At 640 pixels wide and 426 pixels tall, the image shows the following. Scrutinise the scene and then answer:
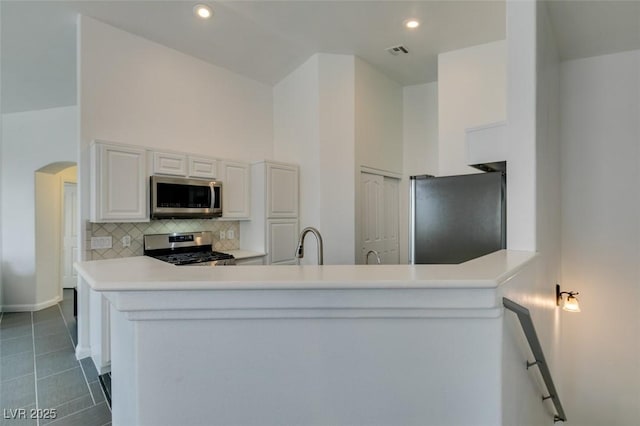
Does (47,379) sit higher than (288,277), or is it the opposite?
(288,277)

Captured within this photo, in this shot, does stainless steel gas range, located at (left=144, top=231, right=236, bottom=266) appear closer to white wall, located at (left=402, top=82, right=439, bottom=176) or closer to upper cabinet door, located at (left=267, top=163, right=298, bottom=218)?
upper cabinet door, located at (left=267, top=163, right=298, bottom=218)

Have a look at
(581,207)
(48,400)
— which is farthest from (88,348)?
(581,207)

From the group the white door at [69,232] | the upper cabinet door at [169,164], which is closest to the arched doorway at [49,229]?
the white door at [69,232]

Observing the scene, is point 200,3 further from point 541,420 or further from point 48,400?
point 541,420

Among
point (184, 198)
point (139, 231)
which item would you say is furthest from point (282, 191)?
point (139, 231)

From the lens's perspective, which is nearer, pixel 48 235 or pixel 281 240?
pixel 281 240

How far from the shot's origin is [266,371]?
2.78 feet

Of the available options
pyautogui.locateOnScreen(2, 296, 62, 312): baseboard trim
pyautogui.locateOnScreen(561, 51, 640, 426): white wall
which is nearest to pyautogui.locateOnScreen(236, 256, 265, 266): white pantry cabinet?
pyautogui.locateOnScreen(561, 51, 640, 426): white wall

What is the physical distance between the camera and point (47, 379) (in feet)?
9.26

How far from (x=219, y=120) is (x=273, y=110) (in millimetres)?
894

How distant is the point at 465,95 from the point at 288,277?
3.65 m

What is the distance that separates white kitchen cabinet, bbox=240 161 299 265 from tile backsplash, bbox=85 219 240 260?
31 centimetres

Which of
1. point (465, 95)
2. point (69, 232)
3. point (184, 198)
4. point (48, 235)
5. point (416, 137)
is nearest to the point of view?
point (184, 198)

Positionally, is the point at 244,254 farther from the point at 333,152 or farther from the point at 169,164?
the point at 333,152
